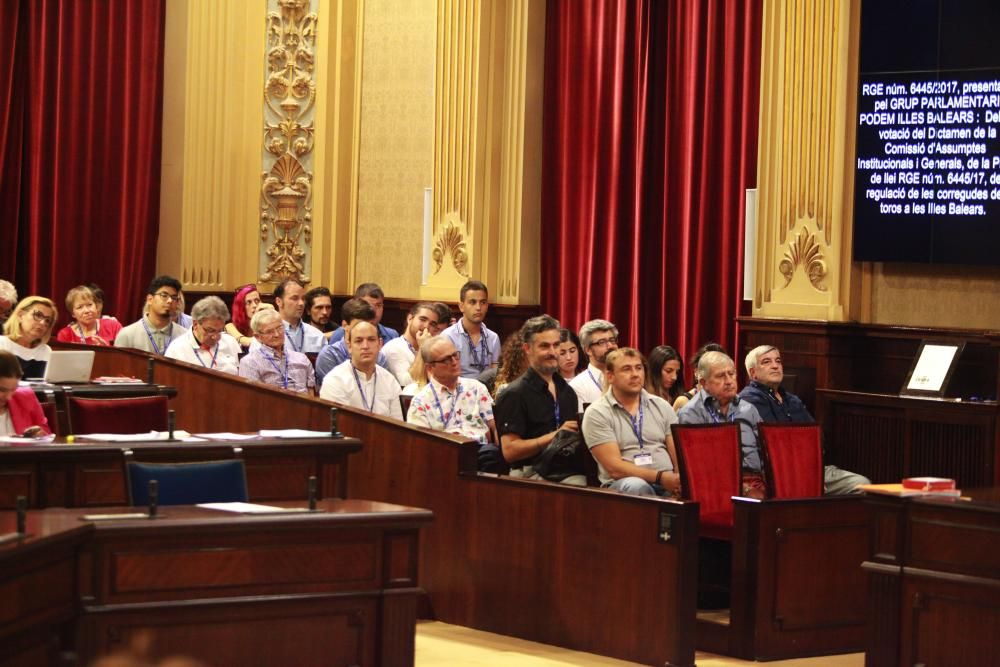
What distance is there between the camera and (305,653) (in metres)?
4.81

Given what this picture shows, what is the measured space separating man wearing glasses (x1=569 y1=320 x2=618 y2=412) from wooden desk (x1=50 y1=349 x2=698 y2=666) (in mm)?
1425

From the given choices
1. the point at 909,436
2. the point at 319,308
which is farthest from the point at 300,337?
the point at 909,436

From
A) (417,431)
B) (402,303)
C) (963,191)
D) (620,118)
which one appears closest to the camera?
(417,431)

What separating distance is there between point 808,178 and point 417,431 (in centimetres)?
327

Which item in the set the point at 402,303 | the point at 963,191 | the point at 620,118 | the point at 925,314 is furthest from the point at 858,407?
the point at 402,303

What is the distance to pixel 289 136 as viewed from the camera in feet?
40.6

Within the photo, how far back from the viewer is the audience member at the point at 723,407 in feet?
23.4

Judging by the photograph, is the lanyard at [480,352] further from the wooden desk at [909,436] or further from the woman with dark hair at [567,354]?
the wooden desk at [909,436]

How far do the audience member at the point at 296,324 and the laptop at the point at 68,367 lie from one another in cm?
251

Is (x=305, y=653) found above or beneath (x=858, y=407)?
beneath

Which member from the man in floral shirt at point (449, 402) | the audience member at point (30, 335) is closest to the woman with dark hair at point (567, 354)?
the man in floral shirt at point (449, 402)

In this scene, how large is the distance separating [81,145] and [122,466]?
7.08 m

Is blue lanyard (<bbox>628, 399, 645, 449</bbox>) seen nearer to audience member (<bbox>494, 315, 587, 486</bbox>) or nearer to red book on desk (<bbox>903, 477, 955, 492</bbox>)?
audience member (<bbox>494, 315, 587, 486</bbox>)

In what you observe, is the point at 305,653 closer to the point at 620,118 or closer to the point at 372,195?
the point at 620,118
